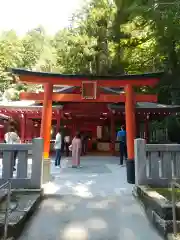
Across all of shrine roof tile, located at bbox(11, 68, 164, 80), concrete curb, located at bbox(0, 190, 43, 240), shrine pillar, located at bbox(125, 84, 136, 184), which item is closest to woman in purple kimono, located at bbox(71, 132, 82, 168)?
shrine pillar, located at bbox(125, 84, 136, 184)

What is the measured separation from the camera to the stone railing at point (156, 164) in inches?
282

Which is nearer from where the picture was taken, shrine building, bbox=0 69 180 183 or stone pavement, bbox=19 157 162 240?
stone pavement, bbox=19 157 162 240

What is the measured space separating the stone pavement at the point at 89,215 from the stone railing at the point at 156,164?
702 millimetres

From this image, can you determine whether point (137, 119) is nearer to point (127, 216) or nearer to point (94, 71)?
point (94, 71)

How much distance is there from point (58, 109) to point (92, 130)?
6.27 meters

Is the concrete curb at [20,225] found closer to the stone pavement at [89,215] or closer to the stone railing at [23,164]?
the stone pavement at [89,215]

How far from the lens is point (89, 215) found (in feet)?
18.8

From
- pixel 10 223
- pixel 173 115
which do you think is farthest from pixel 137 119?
pixel 10 223

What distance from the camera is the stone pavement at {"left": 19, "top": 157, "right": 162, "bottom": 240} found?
4801 millimetres

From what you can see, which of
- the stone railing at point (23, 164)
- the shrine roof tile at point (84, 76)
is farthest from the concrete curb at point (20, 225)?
the shrine roof tile at point (84, 76)

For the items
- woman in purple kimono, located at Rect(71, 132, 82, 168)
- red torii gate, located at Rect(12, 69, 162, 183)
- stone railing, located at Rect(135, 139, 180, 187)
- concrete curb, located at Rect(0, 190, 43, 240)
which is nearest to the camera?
concrete curb, located at Rect(0, 190, 43, 240)

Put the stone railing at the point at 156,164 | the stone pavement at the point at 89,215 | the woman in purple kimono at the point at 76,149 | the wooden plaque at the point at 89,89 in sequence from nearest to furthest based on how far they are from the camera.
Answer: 1. the stone pavement at the point at 89,215
2. the stone railing at the point at 156,164
3. the wooden plaque at the point at 89,89
4. the woman in purple kimono at the point at 76,149

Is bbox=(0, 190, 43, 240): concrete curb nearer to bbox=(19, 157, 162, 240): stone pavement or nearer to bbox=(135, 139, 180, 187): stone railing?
bbox=(19, 157, 162, 240): stone pavement

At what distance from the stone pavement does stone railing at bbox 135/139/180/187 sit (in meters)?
0.70
